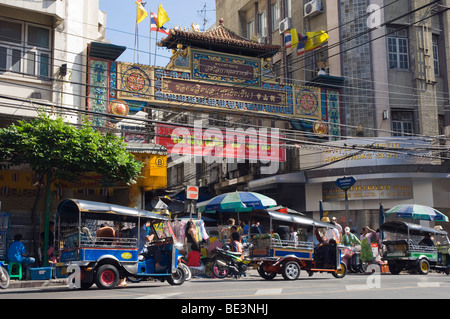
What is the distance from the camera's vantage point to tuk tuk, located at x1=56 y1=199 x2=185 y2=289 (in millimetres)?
13383

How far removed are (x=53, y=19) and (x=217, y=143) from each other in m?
9.31

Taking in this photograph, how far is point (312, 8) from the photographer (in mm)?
32250

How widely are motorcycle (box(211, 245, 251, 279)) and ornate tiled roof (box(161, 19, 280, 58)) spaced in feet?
42.8

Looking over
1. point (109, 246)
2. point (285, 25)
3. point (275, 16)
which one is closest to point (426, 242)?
point (109, 246)

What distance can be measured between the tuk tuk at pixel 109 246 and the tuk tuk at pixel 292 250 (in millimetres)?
3008

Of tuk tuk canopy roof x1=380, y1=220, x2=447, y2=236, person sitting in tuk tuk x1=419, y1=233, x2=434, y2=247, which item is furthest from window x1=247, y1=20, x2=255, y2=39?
person sitting in tuk tuk x1=419, y1=233, x2=434, y2=247

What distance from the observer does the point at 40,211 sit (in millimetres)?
23641

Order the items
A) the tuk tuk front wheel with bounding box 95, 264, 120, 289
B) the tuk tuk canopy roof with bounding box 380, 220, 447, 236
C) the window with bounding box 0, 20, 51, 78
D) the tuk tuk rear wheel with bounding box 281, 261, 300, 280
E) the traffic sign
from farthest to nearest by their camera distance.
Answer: the window with bounding box 0, 20, 51, 78 < the tuk tuk canopy roof with bounding box 380, 220, 447, 236 < the traffic sign < the tuk tuk rear wheel with bounding box 281, 261, 300, 280 < the tuk tuk front wheel with bounding box 95, 264, 120, 289

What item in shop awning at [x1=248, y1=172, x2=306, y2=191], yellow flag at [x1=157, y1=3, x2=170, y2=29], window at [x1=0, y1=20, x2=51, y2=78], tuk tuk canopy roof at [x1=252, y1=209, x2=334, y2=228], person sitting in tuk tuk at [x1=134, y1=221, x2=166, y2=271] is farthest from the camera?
shop awning at [x1=248, y1=172, x2=306, y2=191]

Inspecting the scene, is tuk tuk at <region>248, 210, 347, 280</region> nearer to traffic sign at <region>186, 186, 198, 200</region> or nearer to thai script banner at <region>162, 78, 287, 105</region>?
traffic sign at <region>186, 186, 198, 200</region>

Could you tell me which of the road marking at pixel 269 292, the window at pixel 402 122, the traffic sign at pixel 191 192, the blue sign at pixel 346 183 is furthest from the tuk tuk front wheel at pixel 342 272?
the window at pixel 402 122

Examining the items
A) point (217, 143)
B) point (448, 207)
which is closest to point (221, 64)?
point (217, 143)
